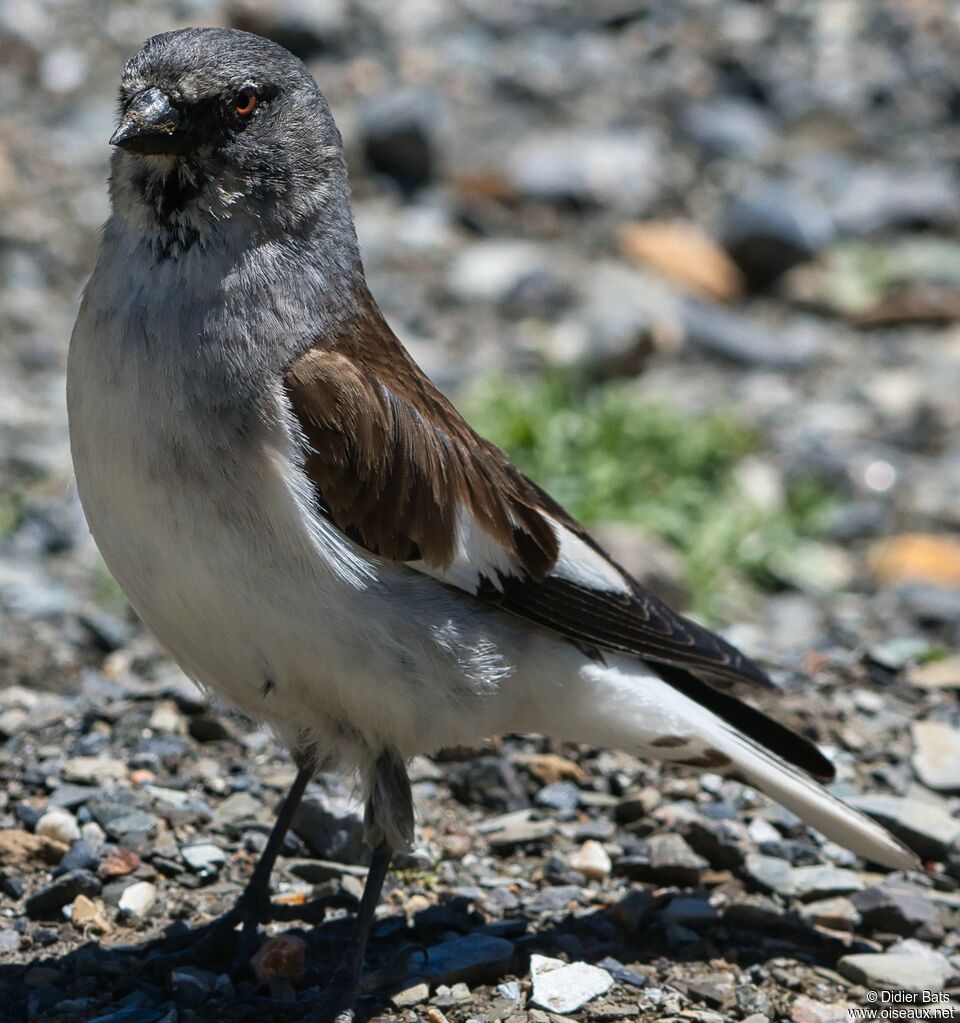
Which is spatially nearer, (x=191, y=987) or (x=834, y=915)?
(x=191, y=987)

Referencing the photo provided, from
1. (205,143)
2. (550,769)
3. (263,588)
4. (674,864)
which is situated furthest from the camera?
(550,769)

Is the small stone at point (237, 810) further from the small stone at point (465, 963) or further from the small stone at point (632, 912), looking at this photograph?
the small stone at point (632, 912)

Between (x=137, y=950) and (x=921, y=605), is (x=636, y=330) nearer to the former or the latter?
(x=921, y=605)

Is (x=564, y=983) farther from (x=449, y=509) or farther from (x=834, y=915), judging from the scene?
(x=449, y=509)

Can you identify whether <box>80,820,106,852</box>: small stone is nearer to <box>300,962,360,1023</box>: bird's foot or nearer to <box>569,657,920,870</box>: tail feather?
<box>300,962,360,1023</box>: bird's foot

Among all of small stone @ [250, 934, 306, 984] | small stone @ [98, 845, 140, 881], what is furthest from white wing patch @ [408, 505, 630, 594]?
small stone @ [98, 845, 140, 881]

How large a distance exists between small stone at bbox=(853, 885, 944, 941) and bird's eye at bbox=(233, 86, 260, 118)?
113 inches

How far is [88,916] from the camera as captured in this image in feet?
14.3

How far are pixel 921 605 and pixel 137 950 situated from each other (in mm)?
4098

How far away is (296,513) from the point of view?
12.2 ft

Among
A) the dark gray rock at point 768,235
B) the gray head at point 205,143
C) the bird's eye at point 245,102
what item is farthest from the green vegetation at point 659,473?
the bird's eye at point 245,102

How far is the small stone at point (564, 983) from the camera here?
4.10m

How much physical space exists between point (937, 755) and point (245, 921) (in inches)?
100

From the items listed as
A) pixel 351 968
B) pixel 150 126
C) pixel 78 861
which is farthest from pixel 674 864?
pixel 150 126
